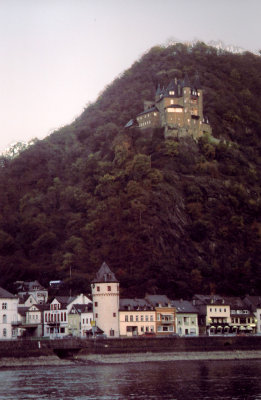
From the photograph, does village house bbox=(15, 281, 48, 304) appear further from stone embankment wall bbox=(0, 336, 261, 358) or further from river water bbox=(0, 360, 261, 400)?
river water bbox=(0, 360, 261, 400)

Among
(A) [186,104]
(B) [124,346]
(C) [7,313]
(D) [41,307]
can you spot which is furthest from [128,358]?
(A) [186,104]

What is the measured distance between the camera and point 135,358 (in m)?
80.1

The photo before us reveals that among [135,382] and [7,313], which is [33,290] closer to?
[7,313]

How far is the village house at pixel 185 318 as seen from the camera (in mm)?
100963

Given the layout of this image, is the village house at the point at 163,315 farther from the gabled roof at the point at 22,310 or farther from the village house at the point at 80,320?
the gabled roof at the point at 22,310

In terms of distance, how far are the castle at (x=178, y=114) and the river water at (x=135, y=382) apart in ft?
238

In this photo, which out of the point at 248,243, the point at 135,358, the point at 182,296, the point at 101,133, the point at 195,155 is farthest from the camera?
the point at 101,133

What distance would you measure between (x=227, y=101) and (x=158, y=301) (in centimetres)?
7558

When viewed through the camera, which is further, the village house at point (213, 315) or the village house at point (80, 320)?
the village house at point (213, 315)

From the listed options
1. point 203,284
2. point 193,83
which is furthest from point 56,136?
point 203,284

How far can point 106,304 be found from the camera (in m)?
92.9

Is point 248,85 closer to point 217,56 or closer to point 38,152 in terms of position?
point 217,56

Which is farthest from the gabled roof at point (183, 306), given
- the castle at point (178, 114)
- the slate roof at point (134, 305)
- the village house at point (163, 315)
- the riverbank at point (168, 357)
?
the castle at point (178, 114)

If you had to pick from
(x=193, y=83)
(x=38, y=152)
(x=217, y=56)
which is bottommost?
(x=38, y=152)
